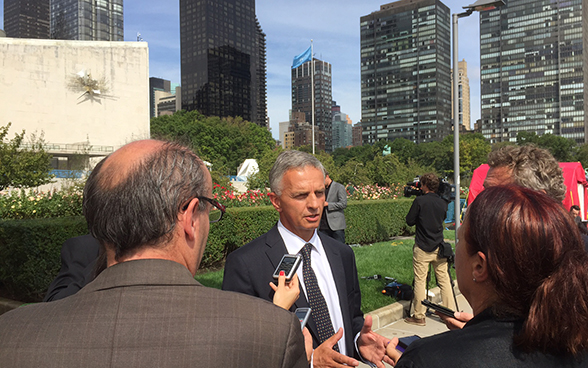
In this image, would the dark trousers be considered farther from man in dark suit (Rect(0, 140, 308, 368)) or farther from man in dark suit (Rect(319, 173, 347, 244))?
man in dark suit (Rect(0, 140, 308, 368))

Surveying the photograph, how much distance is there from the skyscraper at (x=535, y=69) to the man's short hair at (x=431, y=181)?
134716 mm

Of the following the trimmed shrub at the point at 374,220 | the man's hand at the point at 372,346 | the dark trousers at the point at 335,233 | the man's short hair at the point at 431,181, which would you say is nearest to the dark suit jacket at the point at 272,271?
the man's hand at the point at 372,346

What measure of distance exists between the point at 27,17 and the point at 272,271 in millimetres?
212414

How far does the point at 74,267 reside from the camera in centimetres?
274

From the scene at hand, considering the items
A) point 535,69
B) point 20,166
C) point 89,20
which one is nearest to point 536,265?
point 20,166

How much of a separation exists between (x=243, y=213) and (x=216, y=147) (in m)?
57.9

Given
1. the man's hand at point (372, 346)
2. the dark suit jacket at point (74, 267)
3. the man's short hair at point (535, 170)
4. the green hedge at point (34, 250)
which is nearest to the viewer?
the man's hand at point (372, 346)

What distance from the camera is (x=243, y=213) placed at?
962 centimetres

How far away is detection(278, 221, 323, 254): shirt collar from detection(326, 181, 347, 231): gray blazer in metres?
5.35

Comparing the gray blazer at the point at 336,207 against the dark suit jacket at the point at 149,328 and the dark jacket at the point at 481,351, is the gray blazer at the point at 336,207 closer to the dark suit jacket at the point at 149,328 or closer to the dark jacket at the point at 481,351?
the dark jacket at the point at 481,351

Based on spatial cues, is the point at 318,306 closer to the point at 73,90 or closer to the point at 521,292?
the point at 521,292

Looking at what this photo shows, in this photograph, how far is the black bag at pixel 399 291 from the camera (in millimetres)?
6867

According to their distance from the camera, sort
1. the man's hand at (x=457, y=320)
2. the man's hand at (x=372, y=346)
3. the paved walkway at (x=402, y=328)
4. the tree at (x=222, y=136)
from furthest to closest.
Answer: the tree at (x=222, y=136), the paved walkway at (x=402, y=328), the man's hand at (x=372, y=346), the man's hand at (x=457, y=320)

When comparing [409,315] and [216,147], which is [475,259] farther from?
[216,147]
